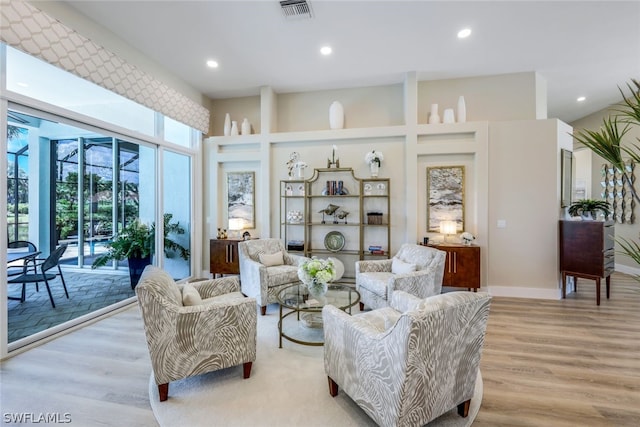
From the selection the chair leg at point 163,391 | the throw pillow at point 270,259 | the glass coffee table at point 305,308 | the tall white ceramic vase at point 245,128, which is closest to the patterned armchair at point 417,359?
the glass coffee table at point 305,308

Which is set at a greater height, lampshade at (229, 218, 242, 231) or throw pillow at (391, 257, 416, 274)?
lampshade at (229, 218, 242, 231)

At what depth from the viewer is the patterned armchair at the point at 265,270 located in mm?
3564

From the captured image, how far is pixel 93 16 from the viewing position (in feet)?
10.5

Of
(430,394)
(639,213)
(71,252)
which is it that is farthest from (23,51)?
(639,213)

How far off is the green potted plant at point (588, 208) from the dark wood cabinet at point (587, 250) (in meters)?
0.21

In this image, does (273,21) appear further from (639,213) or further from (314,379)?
(639,213)

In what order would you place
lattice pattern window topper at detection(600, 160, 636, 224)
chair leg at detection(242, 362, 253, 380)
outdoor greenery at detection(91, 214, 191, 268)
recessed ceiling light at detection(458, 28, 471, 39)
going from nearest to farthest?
chair leg at detection(242, 362, 253, 380)
recessed ceiling light at detection(458, 28, 471, 39)
outdoor greenery at detection(91, 214, 191, 268)
lattice pattern window topper at detection(600, 160, 636, 224)

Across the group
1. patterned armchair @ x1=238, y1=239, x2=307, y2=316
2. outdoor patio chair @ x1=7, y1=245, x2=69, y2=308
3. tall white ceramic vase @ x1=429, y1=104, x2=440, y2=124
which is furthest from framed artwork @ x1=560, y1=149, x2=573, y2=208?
outdoor patio chair @ x1=7, y1=245, x2=69, y2=308

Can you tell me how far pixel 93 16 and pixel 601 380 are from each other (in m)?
6.09

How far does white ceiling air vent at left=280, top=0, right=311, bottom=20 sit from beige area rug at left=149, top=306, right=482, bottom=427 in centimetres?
355

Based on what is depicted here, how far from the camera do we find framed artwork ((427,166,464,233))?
458cm

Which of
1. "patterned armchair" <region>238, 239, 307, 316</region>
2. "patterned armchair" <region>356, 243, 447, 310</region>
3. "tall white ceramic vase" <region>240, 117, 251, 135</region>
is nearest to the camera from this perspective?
"patterned armchair" <region>356, 243, 447, 310</region>

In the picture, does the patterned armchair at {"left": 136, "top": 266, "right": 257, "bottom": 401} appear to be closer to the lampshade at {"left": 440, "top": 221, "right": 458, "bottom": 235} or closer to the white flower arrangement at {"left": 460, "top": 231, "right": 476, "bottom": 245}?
the lampshade at {"left": 440, "top": 221, "right": 458, "bottom": 235}

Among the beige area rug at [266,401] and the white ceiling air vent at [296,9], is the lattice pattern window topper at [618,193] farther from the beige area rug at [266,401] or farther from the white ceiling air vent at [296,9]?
the white ceiling air vent at [296,9]
